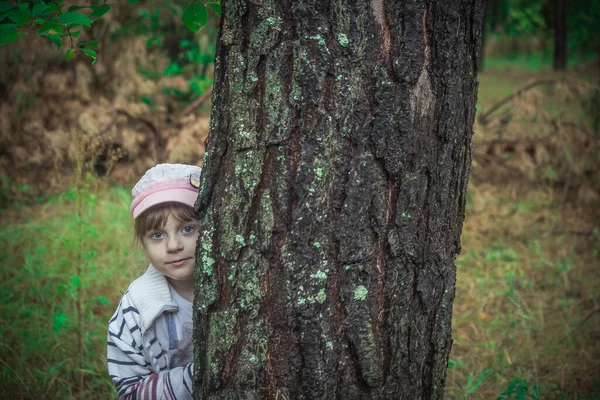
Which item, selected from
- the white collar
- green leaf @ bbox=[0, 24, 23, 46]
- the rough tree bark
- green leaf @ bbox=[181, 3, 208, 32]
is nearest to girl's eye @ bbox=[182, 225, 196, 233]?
the white collar

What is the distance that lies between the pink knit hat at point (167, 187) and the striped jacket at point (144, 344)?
0.98ft

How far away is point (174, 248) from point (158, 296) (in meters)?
0.19

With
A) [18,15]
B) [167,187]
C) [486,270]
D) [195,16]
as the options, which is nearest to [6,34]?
[18,15]

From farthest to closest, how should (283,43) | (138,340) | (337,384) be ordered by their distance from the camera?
(138,340)
(337,384)
(283,43)

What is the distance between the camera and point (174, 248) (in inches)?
73.1

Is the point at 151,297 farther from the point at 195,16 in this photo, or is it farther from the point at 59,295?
the point at 59,295

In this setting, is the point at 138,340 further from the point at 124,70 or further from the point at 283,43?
the point at 124,70

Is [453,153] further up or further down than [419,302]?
further up

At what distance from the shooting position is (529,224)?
491cm

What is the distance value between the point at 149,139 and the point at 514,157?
3.67 m

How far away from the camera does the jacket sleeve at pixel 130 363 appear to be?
1810mm

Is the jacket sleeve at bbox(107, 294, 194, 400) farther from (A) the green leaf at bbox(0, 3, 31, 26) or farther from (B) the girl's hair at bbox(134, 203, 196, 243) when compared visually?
(A) the green leaf at bbox(0, 3, 31, 26)

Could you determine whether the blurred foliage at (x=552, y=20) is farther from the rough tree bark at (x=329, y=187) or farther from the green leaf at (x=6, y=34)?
the green leaf at (x=6, y=34)

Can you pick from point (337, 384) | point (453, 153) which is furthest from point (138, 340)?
point (453, 153)
